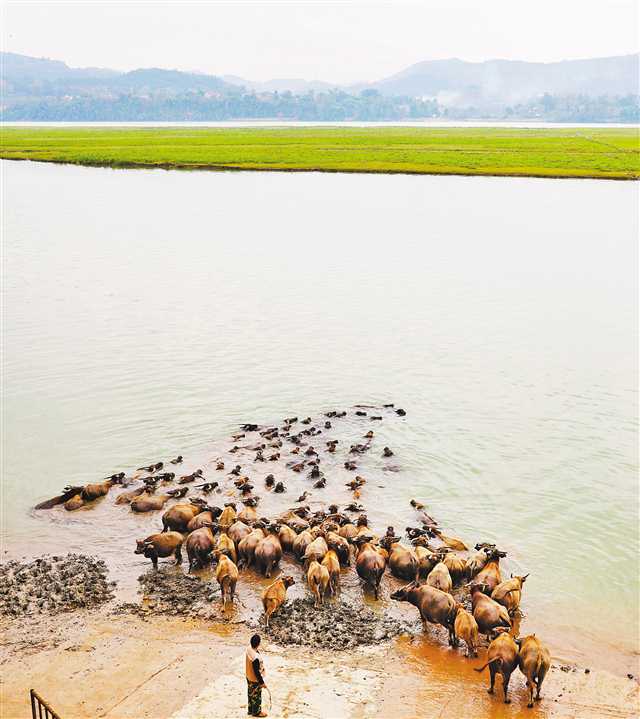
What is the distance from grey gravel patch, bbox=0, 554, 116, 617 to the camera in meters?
12.9

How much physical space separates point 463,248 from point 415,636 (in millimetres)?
36830

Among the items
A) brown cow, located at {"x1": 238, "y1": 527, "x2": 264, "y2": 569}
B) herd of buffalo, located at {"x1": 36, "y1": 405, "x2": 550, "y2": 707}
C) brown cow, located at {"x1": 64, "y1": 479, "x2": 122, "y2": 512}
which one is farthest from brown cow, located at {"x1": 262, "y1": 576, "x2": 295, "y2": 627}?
brown cow, located at {"x1": 64, "y1": 479, "x2": 122, "y2": 512}

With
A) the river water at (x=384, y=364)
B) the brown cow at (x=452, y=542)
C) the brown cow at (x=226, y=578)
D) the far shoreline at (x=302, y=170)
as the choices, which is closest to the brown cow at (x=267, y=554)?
the brown cow at (x=226, y=578)

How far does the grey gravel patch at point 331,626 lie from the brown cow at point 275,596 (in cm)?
13

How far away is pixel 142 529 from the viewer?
15695 millimetres

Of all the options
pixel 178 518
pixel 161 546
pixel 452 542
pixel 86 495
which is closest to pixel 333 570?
pixel 452 542

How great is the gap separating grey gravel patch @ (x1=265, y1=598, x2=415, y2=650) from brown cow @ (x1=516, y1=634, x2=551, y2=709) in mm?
1974

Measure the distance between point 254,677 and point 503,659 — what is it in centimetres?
325

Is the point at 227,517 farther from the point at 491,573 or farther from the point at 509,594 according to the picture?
the point at 509,594

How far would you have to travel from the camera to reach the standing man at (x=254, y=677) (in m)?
9.84

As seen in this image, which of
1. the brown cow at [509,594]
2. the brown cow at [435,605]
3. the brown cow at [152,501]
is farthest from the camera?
the brown cow at [152,501]

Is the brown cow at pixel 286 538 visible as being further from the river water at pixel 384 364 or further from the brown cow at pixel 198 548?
the river water at pixel 384 364

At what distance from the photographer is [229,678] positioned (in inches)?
438

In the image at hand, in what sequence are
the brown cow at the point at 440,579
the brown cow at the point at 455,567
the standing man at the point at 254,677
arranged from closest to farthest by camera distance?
the standing man at the point at 254,677 < the brown cow at the point at 440,579 < the brown cow at the point at 455,567
